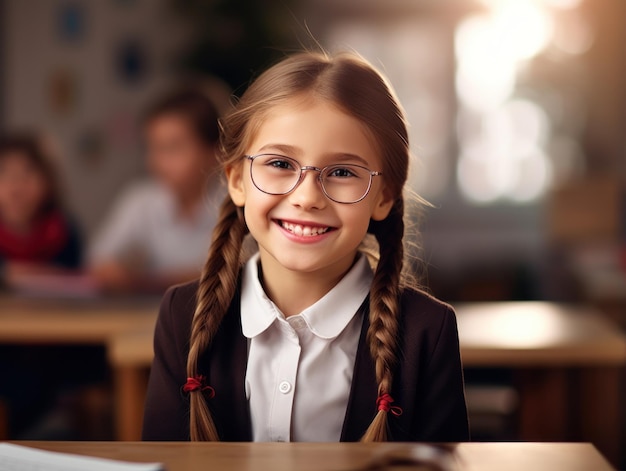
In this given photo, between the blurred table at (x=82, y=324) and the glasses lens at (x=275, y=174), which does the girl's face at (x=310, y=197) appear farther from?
the blurred table at (x=82, y=324)

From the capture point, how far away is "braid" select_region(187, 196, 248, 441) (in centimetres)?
115

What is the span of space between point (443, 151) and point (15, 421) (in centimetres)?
400

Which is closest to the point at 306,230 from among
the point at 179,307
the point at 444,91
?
the point at 179,307

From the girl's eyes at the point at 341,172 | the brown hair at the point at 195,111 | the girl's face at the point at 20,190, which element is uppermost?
the brown hair at the point at 195,111

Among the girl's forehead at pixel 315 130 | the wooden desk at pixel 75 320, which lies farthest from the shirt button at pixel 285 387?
the wooden desk at pixel 75 320

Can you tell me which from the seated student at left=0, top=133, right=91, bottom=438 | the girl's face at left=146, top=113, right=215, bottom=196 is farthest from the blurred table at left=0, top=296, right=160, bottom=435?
the girl's face at left=146, top=113, right=215, bottom=196

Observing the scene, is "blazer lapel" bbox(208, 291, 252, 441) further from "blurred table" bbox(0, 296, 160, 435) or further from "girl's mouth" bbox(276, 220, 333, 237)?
"blurred table" bbox(0, 296, 160, 435)

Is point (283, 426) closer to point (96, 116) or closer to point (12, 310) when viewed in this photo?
point (12, 310)

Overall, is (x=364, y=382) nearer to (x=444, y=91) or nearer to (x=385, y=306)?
(x=385, y=306)

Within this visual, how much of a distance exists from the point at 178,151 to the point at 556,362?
1450mm

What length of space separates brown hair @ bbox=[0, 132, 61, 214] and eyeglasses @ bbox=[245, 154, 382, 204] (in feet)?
6.23

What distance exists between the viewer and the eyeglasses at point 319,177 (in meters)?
1.11

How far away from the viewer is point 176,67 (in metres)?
5.45

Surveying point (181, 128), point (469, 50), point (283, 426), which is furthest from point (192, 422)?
point (469, 50)
